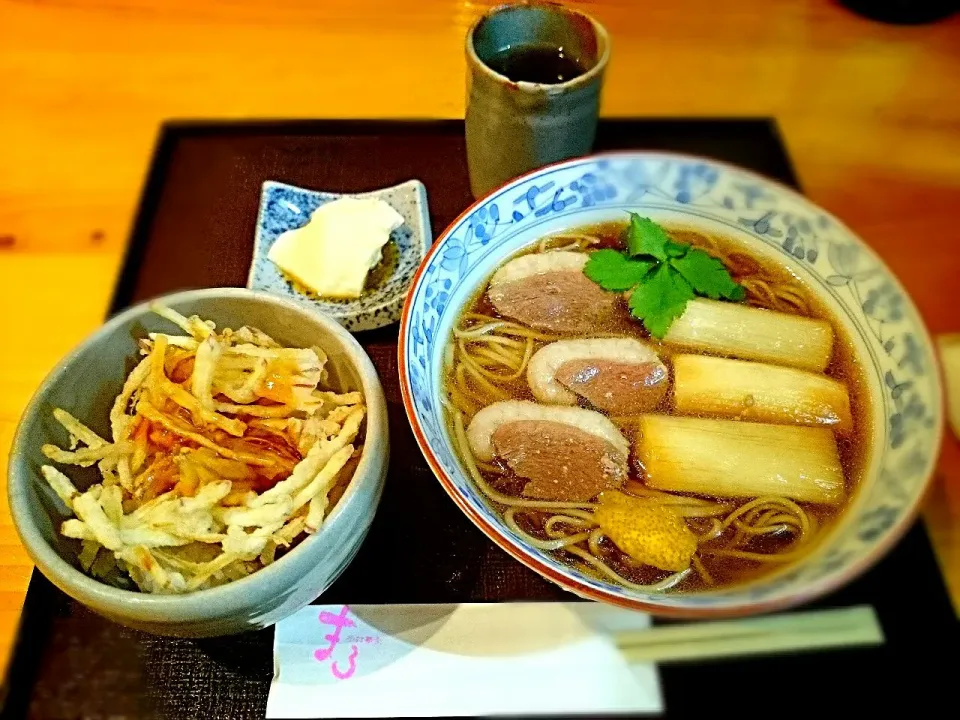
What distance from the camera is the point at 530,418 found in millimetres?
1105

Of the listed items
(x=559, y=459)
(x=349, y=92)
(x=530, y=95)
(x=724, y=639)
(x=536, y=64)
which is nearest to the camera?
(x=724, y=639)

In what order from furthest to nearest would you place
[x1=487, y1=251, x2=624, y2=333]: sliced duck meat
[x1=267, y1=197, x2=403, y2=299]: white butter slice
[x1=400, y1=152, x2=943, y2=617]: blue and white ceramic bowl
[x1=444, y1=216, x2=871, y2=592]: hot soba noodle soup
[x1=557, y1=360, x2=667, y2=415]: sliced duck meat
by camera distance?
[x1=267, y1=197, x2=403, y2=299]: white butter slice, [x1=487, y1=251, x2=624, y2=333]: sliced duck meat, [x1=557, y1=360, x2=667, y2=415]: sliced duck meat, [x1=444, y1=216, x2=871, y2=592]: hot soba noodle soup, [x1=400, y1=152, x2=943, y2=617]: blue and white ceramic bowl

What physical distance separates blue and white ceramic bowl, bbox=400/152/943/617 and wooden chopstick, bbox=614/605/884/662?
0.05 meters

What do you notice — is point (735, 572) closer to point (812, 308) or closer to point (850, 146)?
point (812, 308)

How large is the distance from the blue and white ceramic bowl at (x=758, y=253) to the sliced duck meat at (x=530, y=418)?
73mm

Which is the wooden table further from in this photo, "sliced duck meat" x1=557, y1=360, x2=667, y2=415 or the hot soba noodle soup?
"sliced duck meat" x1=557, y1=360, x2=667, y2=415

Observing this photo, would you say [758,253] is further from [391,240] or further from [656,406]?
[391,240]

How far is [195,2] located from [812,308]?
189cm

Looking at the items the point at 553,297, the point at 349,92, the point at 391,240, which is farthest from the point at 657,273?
the point at 349,92

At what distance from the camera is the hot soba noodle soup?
102 centimetres

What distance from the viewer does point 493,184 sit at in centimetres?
140

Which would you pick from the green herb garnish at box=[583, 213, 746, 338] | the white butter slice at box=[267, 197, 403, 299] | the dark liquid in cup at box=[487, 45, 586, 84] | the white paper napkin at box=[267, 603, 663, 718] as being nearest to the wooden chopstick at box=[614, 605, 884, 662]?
the white paper napkin at box=[267, 603, 663, 718]

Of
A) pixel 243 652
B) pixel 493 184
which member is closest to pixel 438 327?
pixel 493 184

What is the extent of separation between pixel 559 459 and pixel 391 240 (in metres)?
0.62
